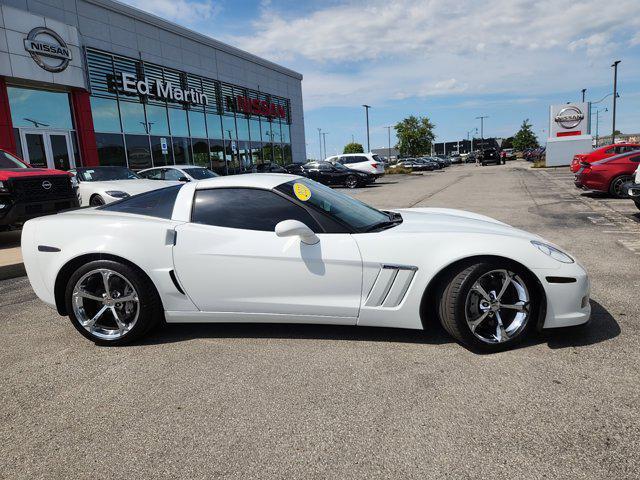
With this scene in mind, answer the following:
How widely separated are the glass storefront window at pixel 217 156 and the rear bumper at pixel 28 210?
18.6 metres

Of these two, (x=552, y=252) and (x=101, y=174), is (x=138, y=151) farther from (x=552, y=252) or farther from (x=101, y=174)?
(x=552, y=252)

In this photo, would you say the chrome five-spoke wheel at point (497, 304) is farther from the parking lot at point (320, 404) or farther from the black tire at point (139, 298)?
the black tire at point (139, 298)

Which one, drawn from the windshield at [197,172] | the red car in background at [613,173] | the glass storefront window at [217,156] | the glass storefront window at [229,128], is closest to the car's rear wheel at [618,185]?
the red car in background at [613,173]

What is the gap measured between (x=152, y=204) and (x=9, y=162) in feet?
22.5

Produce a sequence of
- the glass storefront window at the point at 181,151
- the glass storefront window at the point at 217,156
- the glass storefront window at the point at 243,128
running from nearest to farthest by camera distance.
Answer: the glass storefront window at the point at 181,151
the glass storefront window at the point at 217,156
the glass storefront window at the point at 243,128

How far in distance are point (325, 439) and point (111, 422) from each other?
3.96ft

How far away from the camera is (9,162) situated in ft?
28.2

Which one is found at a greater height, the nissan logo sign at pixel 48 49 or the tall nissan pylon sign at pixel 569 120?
the nissan logo sign at pixel 48 49

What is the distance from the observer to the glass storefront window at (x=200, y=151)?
25.1 m

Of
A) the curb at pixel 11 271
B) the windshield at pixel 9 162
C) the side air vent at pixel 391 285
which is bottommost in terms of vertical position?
the curb at pixel 11 271

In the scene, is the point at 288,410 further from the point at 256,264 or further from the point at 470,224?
the point at 470,224

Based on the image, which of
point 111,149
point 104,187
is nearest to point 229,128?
point 111,149

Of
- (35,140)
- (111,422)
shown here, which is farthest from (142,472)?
(35,140)

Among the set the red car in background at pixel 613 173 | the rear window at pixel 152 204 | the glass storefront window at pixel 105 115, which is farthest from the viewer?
the glass storefront window at pixel 105 115
